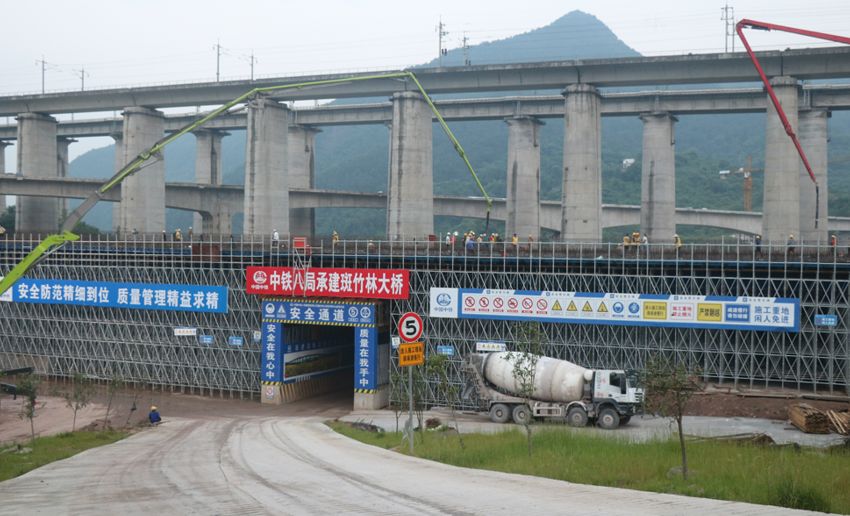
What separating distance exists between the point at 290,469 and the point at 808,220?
2168 inches

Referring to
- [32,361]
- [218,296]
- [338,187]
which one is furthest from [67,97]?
[338,187]

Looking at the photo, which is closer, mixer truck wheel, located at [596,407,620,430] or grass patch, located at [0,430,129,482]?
grass patch, located at [0,430,129,482]

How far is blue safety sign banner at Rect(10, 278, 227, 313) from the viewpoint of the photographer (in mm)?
50156

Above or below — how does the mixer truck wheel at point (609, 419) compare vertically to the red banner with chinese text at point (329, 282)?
below

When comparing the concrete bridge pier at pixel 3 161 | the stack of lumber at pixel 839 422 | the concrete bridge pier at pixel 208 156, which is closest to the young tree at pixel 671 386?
the stack of lumber at pixel 839 422

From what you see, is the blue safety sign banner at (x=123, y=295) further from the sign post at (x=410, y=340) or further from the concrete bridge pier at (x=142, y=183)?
the sign post at (x=410, y=340)

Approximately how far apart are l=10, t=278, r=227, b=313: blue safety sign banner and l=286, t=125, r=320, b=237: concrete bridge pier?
1964 inches

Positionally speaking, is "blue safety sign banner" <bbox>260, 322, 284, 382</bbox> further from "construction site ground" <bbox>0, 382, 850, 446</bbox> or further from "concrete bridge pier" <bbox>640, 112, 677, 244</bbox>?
"concrete bridge pier" <bbox>640, 112, 677, 244</bbox>

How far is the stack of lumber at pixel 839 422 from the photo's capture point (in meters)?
31.6

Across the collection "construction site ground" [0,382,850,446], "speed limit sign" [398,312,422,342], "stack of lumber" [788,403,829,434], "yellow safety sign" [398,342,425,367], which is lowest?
"construction site ground" [0,382,850,446]

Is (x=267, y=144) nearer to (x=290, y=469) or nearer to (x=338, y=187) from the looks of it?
(x=290, y=469)

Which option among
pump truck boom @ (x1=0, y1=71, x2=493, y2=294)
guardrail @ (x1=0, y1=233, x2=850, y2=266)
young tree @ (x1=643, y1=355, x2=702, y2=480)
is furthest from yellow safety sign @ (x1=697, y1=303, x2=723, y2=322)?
pump truck boom @ (x1=0, y1=71, x2=493, y2=294)

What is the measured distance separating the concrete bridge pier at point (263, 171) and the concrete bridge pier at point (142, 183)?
11.6 metres

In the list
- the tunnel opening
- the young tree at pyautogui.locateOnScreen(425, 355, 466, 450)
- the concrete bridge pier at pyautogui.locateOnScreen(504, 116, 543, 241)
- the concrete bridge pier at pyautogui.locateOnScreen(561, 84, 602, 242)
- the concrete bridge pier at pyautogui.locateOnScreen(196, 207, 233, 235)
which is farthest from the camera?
the concrete bridge pier at pyautogui.locateOnScreen(196, 207, 233, 235)
